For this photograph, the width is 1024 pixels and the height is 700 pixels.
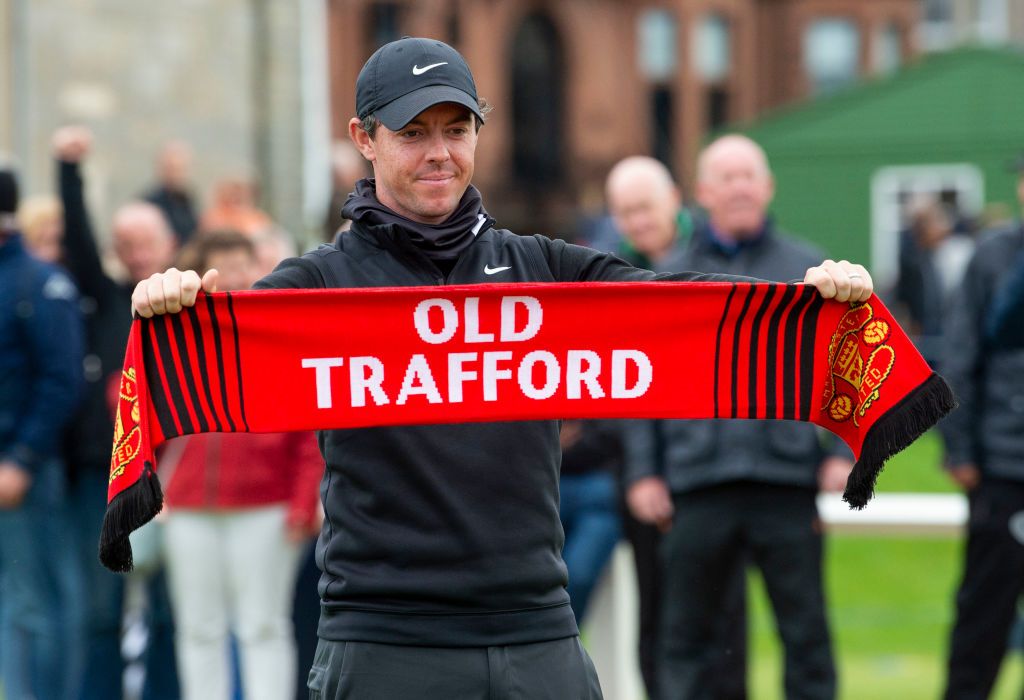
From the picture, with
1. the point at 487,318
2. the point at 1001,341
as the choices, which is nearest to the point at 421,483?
the point at 487,318

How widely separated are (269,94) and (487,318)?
1576 cm

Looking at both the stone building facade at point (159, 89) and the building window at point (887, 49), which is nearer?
the stone building facade at point (159, 89)

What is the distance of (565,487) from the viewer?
26.5 ft

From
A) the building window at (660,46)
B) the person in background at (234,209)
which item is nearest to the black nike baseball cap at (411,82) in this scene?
the person in background at (234,209)

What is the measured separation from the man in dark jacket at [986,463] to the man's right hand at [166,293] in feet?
13.2

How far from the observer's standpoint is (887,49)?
44.7 meters

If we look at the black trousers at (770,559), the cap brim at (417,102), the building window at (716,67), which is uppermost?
the building window at (716,67)

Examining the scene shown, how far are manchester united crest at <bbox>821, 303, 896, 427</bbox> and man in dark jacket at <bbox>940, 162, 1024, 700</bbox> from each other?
293cm

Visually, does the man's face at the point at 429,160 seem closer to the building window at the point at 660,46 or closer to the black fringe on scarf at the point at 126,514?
the black fringe on scarf at the point at 126,514

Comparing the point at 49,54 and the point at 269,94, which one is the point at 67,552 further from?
the point at 269,94

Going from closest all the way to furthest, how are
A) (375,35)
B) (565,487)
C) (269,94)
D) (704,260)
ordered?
(704,260) → (565,487) → (269,94) → (375,35)

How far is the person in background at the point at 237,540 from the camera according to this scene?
701 centimetres

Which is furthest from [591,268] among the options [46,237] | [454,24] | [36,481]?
[454,24]

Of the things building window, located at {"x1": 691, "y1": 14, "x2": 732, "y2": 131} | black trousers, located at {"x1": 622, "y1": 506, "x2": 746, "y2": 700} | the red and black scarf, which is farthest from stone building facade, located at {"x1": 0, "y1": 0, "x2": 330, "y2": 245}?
building window, located at {"x1": 691, "y1": 14, "x2": 732, "y2": 131}
